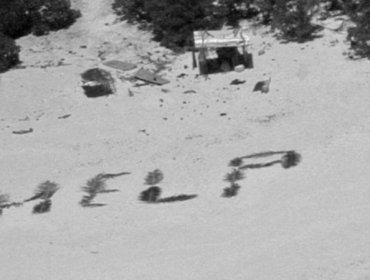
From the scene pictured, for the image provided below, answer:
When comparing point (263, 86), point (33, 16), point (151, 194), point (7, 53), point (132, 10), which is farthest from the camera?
point (33, 16)

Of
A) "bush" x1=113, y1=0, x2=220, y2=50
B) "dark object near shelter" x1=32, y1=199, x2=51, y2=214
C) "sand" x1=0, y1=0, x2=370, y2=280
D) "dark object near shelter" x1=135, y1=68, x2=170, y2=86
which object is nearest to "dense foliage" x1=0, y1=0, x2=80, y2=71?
"sand" x1=0, y1=0, x2=370, y2=280

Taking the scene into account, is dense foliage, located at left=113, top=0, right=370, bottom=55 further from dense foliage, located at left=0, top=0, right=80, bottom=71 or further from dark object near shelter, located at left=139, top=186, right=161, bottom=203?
dark object near shelter, located at left=139, top=186, right=161, bottom=203

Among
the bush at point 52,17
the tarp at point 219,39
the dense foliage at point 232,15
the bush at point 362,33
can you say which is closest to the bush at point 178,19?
the dense foliage at point 232,15

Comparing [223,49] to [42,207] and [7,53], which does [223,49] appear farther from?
[42,207]

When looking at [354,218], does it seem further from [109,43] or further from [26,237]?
[109,43]

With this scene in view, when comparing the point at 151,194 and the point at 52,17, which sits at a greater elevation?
the point at 52,17

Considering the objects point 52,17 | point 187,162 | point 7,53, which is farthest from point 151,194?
point 52,17

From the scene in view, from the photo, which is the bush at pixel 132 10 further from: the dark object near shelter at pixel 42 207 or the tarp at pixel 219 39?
the dark object near shelter at pixel 42 207
